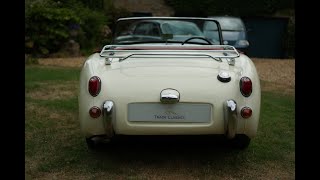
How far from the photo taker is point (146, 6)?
22828 mm

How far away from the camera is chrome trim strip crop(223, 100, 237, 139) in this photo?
3.85m

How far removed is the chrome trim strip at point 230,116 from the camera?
3854mm

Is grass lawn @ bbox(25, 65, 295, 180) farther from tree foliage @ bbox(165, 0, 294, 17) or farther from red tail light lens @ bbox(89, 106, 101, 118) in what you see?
tree foliage @ bbox(165, 0, 294, 17)

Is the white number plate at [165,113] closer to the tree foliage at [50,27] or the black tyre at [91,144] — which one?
the black tyre at [91,144]

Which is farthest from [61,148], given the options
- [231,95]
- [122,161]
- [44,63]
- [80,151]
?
[44,63]

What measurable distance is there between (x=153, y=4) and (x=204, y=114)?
19.5 meters

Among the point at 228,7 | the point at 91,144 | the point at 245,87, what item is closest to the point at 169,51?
the point at 245,87

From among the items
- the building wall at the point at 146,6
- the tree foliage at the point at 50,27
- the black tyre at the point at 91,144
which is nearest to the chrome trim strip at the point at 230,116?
the black tyre at the point at 91,144

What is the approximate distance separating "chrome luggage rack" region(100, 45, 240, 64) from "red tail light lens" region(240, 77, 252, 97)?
0.99 ft

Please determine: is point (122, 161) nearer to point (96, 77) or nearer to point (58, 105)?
point (96, 77)

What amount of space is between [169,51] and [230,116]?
35.0 inches

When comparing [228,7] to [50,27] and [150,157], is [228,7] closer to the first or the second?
[50,27]

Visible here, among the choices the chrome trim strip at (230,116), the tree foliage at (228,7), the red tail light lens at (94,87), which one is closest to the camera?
the chrome trim strip at (230,116)

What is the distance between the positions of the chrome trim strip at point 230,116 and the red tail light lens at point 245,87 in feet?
0.45
